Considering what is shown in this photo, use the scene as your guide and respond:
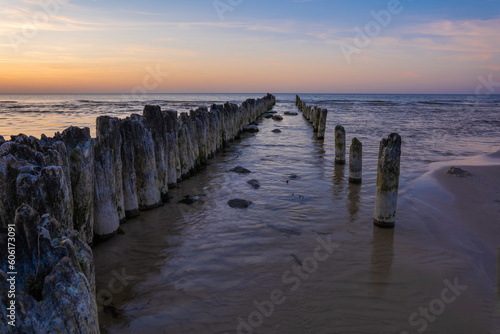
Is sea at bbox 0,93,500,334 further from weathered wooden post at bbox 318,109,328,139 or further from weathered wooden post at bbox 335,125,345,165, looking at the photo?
weathered wooden post at bbox 318,109,328,139

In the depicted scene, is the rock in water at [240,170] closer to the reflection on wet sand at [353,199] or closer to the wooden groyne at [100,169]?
the wooden groyne at [100,169]

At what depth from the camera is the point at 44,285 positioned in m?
2.11

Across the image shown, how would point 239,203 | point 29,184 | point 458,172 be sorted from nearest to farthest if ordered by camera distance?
point 29,184, point 239,203, point 458,172

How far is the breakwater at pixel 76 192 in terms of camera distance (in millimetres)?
2164

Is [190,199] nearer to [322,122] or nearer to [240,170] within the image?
[240,170]

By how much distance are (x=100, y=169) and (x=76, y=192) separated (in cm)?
65

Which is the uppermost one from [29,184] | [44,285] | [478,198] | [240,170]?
[29,184]

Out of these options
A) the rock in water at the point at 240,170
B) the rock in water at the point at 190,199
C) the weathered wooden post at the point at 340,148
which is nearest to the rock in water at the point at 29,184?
the rock in water at the point at 190,199

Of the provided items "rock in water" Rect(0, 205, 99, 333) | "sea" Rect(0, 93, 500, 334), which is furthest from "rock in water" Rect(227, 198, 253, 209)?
"rock in water" Rect(0, 205, 99, 333)

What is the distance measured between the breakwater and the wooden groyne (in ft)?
0.03

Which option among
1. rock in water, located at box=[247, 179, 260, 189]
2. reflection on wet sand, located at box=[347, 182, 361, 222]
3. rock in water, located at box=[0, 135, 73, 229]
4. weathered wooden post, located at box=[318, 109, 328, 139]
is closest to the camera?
rock in water, located at box=[0, 135, 73, 229]

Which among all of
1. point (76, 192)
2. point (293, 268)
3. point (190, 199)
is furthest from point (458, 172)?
point (76, 192)

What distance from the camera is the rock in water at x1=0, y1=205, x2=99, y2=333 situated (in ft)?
6.55

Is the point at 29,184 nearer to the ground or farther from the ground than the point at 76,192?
farther from the ground
